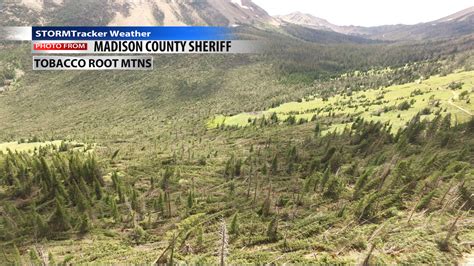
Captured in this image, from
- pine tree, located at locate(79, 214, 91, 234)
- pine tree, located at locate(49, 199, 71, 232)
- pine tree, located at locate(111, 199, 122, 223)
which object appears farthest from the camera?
pine tree, located at locate(111, 199, 122, 223)

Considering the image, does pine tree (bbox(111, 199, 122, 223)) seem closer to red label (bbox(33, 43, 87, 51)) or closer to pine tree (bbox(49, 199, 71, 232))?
pine tree (bbox(49, 199, 71, 232))

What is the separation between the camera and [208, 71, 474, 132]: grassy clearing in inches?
4168

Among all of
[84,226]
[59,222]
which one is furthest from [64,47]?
[84,226]

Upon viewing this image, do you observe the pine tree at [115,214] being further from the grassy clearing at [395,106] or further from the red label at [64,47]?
the red label at [64,47]

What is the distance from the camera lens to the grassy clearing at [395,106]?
106 m

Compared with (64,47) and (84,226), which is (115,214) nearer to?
(84,226)

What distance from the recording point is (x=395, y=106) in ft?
416

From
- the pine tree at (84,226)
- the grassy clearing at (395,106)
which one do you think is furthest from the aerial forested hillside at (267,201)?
the grassy clearing at (395,106)

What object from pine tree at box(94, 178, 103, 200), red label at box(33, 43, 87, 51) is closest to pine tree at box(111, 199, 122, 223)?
pine tree at box(94, 178, 103, 200)

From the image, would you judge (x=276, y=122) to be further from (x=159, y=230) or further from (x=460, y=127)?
(x=159, y=230)

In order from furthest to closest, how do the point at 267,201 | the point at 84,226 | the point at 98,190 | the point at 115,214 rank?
the point at 98,190, the point at 115,214, the point at 84,226, the point at 267,201

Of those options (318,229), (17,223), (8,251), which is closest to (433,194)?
(318,229)

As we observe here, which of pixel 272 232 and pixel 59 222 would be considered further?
pixel 59 222

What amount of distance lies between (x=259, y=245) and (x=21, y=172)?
63176 mm
